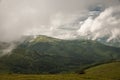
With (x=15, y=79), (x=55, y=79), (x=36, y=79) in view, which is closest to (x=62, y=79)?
(x=55, y=79)

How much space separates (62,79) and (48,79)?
11404 mm

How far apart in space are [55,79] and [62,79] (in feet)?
18.8

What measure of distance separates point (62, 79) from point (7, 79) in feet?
144

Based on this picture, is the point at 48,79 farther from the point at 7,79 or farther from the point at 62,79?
the point at 7,79

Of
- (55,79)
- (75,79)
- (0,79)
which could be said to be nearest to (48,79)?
(55,79)

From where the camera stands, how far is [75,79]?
199 m

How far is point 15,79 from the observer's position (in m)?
189

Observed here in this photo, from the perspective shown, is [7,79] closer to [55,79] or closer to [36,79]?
[36,79]

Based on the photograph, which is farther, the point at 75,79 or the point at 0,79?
the point at 75,79

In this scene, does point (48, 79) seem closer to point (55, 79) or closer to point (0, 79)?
point (55, 79)

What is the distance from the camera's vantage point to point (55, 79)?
19512cm

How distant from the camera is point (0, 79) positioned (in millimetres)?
187125

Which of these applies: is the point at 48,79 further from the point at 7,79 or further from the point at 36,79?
the point at 7,79

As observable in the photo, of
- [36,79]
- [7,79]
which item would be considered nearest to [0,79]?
[7,79]
